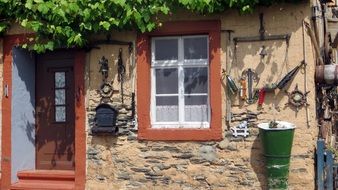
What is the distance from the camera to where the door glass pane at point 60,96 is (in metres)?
8.98

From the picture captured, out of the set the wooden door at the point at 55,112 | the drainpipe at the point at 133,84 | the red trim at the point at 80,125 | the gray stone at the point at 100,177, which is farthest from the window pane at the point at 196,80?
the wooden door at the point at 55,112

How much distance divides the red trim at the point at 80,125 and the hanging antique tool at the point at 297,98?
3.38 meters

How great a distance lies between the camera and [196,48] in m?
8.09

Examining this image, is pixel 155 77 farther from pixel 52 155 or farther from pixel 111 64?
pixel 52 155

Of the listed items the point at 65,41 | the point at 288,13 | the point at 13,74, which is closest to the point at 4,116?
the point at 13,74

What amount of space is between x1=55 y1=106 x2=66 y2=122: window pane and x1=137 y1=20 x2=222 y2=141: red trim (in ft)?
5.39

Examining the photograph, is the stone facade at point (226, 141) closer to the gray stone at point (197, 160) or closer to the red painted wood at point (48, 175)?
the gray stone at point (197, 160)

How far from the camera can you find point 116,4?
25.6 feet

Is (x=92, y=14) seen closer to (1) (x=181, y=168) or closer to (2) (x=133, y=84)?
(2) (x=133, y=84)

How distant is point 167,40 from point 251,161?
7.80ft

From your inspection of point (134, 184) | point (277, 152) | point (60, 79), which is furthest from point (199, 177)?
point (60, 79)

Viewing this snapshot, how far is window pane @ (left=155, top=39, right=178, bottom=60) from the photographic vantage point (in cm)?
818

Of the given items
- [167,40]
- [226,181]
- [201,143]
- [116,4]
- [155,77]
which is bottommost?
[226,181]

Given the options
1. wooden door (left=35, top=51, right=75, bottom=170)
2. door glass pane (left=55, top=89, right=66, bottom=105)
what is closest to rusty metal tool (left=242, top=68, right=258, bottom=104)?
wooden door (left=35, top=51, right=75, bottom=170)
